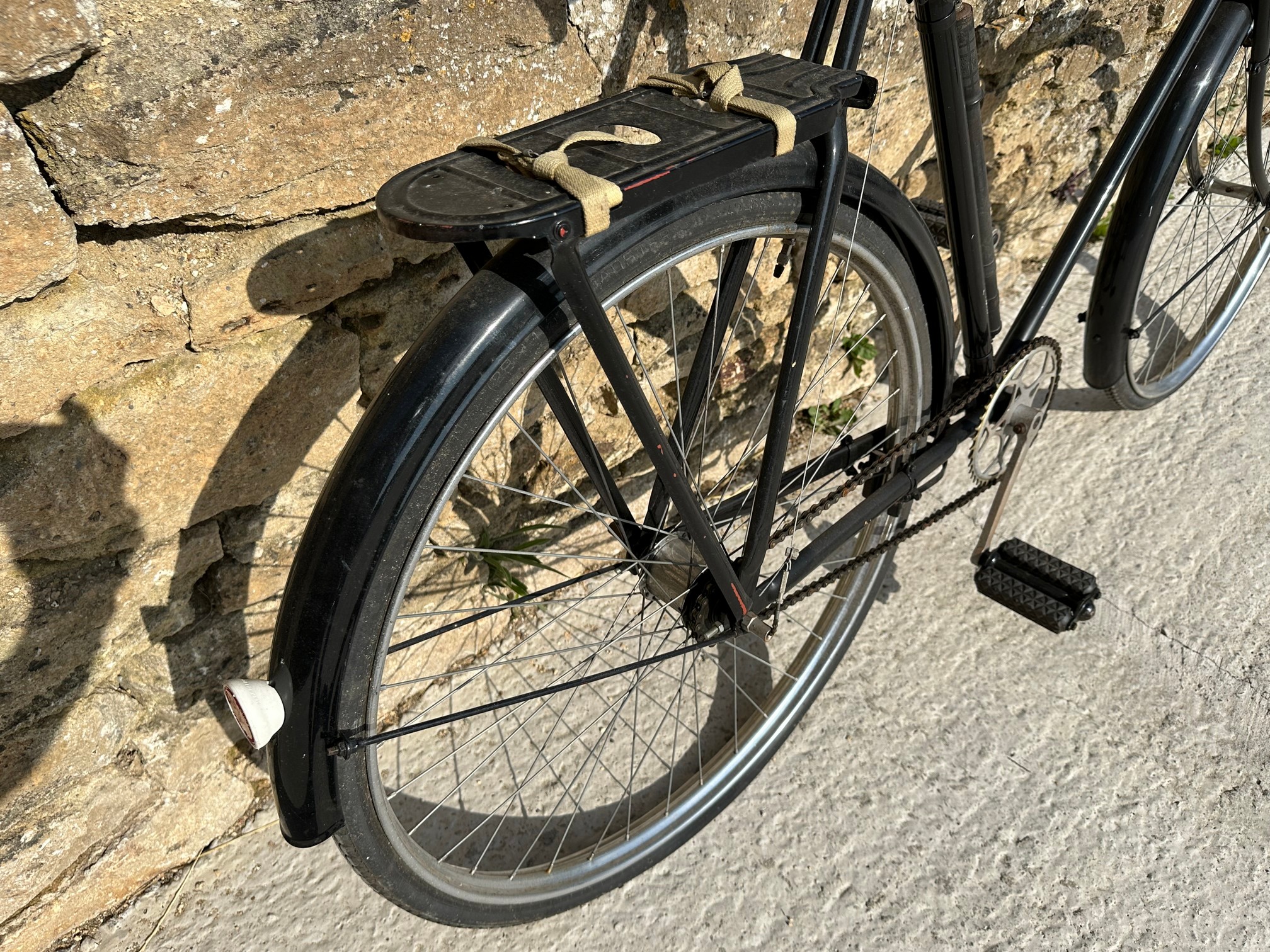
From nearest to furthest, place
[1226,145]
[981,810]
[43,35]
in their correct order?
[43,35] → [981,810] → [1226,145]

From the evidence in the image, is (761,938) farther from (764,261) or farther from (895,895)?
(764,261)

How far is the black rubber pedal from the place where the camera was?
192cm

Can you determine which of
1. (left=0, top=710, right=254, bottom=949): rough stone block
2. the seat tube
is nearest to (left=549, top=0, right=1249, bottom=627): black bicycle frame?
the seat tube

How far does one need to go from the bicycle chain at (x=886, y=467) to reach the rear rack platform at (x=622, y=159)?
587 mm

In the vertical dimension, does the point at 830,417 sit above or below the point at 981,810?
above

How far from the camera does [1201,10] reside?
1679 millimetres

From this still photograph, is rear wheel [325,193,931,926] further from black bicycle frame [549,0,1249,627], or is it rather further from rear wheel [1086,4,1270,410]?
rear wheel [1086,4,1270,410]

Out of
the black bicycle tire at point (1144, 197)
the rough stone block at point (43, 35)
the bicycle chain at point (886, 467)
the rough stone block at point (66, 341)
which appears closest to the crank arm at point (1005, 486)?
the bicycle chain at point (886, 467)

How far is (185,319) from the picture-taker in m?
1.28

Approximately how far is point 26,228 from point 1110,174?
1636 millimetres

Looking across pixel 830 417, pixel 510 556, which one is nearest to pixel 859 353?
pixel 830 417

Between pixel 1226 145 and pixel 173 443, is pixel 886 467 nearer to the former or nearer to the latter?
pixel 173 443

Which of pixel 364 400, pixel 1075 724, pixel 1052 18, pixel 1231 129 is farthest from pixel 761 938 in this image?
pixel 1231 129

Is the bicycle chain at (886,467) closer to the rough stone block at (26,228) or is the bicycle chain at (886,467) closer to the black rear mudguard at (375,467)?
the black rear mudguard at (375,467)
